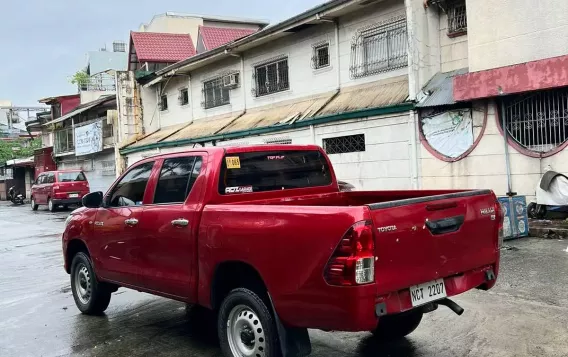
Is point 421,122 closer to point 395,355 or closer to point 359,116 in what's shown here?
point 359,116

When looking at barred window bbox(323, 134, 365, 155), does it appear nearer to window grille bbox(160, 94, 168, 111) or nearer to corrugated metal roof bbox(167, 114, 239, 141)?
corrugated metal roof bbox(167, 114, 239, 141)

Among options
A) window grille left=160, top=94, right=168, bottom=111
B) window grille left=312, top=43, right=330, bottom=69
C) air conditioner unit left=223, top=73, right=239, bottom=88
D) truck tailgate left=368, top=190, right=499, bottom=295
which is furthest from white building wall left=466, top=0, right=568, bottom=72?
window grille left=160, top=94, right=168, bottom=111

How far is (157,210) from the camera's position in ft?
15.8

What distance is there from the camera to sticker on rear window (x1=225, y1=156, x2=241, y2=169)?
14.9ft

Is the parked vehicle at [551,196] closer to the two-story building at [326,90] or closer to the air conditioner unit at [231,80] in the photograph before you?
the two-story building at [326,90]

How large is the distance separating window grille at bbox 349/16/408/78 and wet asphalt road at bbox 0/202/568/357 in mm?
6592

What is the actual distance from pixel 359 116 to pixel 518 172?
13.3 ft

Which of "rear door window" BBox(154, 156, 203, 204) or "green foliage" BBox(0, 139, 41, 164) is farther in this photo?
"green foliage" BBox(0, 139, 41, 164)

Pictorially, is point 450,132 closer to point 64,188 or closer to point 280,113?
point 280,113

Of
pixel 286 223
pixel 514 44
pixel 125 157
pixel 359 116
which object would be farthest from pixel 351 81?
pixel 125 157

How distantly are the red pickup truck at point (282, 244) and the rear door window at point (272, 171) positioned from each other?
1 cm

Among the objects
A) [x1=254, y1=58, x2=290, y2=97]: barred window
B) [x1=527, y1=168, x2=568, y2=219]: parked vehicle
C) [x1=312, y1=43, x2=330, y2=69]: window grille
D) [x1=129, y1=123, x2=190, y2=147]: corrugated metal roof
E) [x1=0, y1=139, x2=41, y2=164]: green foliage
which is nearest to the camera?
[x1=527, y1=168, x2=568, y2=219]: parked vehicle

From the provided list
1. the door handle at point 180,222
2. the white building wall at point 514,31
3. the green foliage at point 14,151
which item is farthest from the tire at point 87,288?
the green foliage at point 14,151

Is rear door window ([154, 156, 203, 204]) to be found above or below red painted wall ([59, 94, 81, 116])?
below
